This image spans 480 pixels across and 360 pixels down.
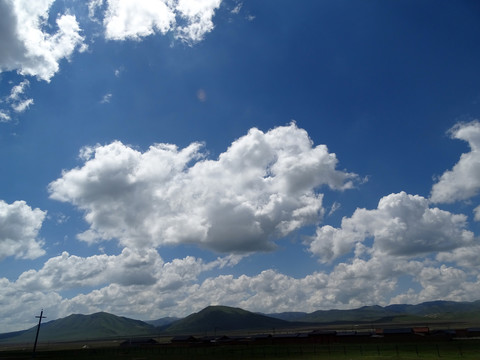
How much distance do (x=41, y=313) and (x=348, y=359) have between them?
224ft

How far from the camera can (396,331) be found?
125 m

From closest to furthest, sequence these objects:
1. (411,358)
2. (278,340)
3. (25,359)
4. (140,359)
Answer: (411,358) → (140,359) → (25,359) → (278,340)

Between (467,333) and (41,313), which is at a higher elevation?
(41,313)

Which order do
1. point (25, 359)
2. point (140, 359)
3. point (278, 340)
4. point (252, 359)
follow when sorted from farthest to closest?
1. point (278, 340)
2. point (25, 359)
3. point (140, 359)
4. point (252, 359)

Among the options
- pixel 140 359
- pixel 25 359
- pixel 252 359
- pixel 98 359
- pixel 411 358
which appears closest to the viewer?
pixel 411 358

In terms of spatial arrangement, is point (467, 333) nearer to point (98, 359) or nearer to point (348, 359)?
point (348, 359)

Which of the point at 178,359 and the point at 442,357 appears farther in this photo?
the point at 178,359

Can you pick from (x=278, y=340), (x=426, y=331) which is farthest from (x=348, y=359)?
(x=426, y=331)

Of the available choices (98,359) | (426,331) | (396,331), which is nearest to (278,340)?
(396,331)

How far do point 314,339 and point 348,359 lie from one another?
214 ft

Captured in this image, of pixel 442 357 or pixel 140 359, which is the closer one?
pixel 442 357

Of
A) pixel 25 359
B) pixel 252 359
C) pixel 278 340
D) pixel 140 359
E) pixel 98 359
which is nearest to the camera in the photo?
pixel 252 359

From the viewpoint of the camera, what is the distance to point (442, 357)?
6203 cm

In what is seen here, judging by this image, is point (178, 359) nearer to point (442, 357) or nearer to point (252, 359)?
point (252, 359)
